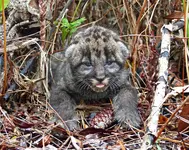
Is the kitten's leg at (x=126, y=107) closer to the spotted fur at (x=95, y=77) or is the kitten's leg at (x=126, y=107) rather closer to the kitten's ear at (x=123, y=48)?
the spotted fur at (x=95, y=77)

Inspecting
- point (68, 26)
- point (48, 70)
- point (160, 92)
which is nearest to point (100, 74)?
point (160, 92)

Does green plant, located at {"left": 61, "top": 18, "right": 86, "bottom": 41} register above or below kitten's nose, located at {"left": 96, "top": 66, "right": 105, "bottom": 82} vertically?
above

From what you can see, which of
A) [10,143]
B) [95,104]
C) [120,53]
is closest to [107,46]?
[120,53]

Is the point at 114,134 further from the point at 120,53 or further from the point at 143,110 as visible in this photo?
the point at 120,53

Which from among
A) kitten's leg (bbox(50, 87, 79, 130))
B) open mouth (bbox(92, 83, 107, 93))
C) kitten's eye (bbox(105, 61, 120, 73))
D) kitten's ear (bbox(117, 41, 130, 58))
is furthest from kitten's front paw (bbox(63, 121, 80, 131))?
kitten's ear (bbox(117, 41, 130, 58))

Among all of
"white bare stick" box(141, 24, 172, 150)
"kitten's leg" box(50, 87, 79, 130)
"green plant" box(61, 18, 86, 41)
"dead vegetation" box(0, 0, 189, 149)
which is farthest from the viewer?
"green plant" box(61, 18, 86, 41)

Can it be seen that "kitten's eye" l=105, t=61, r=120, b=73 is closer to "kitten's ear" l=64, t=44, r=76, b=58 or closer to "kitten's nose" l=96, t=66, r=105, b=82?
"kitten's nose" l=96, t=66, r=105, b=82

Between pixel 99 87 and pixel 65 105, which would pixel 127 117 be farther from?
pixel 65 105
